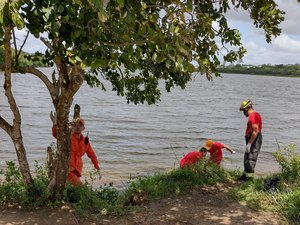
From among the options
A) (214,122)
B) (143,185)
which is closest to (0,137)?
(143,185)

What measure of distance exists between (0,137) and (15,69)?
1183cm

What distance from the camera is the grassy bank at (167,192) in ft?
21.5

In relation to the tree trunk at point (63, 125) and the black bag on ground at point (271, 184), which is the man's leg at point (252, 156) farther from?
the tree trunk at point (63, 125)

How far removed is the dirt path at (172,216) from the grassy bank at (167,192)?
183 mm

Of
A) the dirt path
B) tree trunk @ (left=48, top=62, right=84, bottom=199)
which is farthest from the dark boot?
tree trunk @ (left=48, top=62, right=84, bottom=199)

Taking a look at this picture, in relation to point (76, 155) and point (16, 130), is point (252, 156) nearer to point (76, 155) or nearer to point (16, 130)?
point (76, 155)

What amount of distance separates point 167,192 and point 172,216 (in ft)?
3.55

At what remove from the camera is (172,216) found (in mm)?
6402

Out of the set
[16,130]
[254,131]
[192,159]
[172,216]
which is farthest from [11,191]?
[254,131]

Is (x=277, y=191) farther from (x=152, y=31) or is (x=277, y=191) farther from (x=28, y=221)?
(x=152, y=31)

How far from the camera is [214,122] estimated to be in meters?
25.7

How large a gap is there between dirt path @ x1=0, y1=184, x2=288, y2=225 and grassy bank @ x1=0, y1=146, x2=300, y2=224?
18cm

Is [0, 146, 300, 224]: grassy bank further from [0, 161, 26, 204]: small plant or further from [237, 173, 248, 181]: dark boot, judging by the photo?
[237, 173, 248, 181]: dark boot

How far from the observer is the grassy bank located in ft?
21.5
